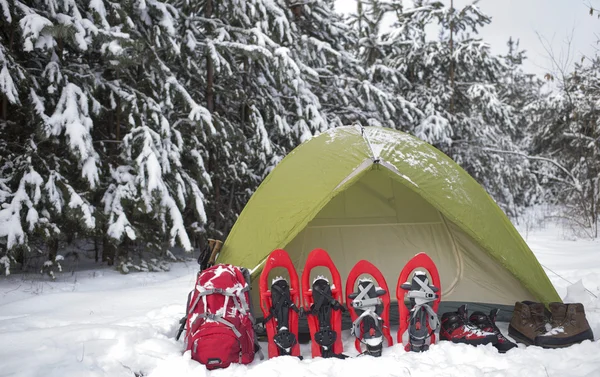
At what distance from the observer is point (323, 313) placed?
2.62 metres

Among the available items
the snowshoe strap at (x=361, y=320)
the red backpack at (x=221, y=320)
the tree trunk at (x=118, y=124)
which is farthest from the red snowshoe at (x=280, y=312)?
the tree trunk at (x=118, y=124)

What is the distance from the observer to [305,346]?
109 inches

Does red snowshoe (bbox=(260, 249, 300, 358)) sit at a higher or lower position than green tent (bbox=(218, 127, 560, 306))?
lower

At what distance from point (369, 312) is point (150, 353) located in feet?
4.50

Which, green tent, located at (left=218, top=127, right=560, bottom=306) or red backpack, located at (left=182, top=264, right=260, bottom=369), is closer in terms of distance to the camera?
red backpack, located at (left=182, top=264, right=260, bottom=369)

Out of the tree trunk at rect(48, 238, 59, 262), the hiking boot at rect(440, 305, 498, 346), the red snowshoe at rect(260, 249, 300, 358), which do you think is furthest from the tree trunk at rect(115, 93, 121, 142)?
the hiking boot at rect(440, 305, 498, 346)

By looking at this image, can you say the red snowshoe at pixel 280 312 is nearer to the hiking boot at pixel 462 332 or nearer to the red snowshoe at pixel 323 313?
the red snowshoe at pixel 323 313

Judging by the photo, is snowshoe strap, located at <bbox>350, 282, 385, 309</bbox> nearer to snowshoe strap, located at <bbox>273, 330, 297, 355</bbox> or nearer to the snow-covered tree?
snowshoe strap, located at <bbox>273, 330, 297, 355</bbox>

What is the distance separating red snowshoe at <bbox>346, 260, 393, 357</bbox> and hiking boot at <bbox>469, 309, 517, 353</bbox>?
0.59 m

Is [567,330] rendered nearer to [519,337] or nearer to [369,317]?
[519,337]

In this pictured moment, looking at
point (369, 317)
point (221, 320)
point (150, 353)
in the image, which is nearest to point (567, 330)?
point (369, 317)

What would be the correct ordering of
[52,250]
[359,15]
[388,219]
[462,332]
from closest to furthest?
[462,332] → [388,219] → [52,250] → [359,15]

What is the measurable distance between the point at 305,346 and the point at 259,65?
5.24m

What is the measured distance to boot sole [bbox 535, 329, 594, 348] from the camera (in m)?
2.44
